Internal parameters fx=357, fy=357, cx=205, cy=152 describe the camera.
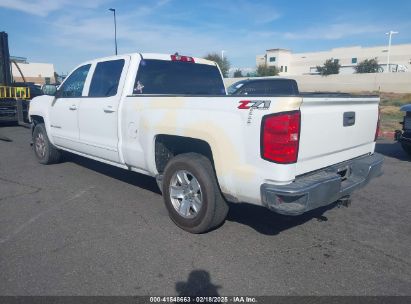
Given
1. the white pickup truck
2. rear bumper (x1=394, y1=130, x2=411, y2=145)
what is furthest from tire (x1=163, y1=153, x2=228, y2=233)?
rear bumper (x1=394, y1=130, x2=411, y2=145)

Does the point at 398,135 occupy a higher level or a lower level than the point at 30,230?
higher

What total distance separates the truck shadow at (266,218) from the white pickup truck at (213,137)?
1.81 ft

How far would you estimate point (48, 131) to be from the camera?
256 inches

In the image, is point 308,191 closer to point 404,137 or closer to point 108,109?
point 108,109

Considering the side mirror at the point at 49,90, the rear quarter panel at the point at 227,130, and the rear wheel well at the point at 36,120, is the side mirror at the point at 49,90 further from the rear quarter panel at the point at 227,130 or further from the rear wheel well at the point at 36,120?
the rear quarter panel at the point at 227,130

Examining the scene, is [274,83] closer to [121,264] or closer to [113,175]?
[113,175]

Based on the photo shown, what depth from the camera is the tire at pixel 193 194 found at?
3592 mm

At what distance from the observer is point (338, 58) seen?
92.4m

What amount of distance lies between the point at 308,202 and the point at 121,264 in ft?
5.75

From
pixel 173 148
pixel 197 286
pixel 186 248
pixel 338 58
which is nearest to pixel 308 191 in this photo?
pixel 197 286

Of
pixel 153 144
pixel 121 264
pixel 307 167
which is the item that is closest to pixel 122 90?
pixel 153 144

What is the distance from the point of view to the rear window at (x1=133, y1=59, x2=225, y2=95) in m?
4.82

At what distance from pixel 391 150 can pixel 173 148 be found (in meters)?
6.89

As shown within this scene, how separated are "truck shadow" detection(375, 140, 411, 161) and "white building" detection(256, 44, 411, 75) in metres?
76.4
